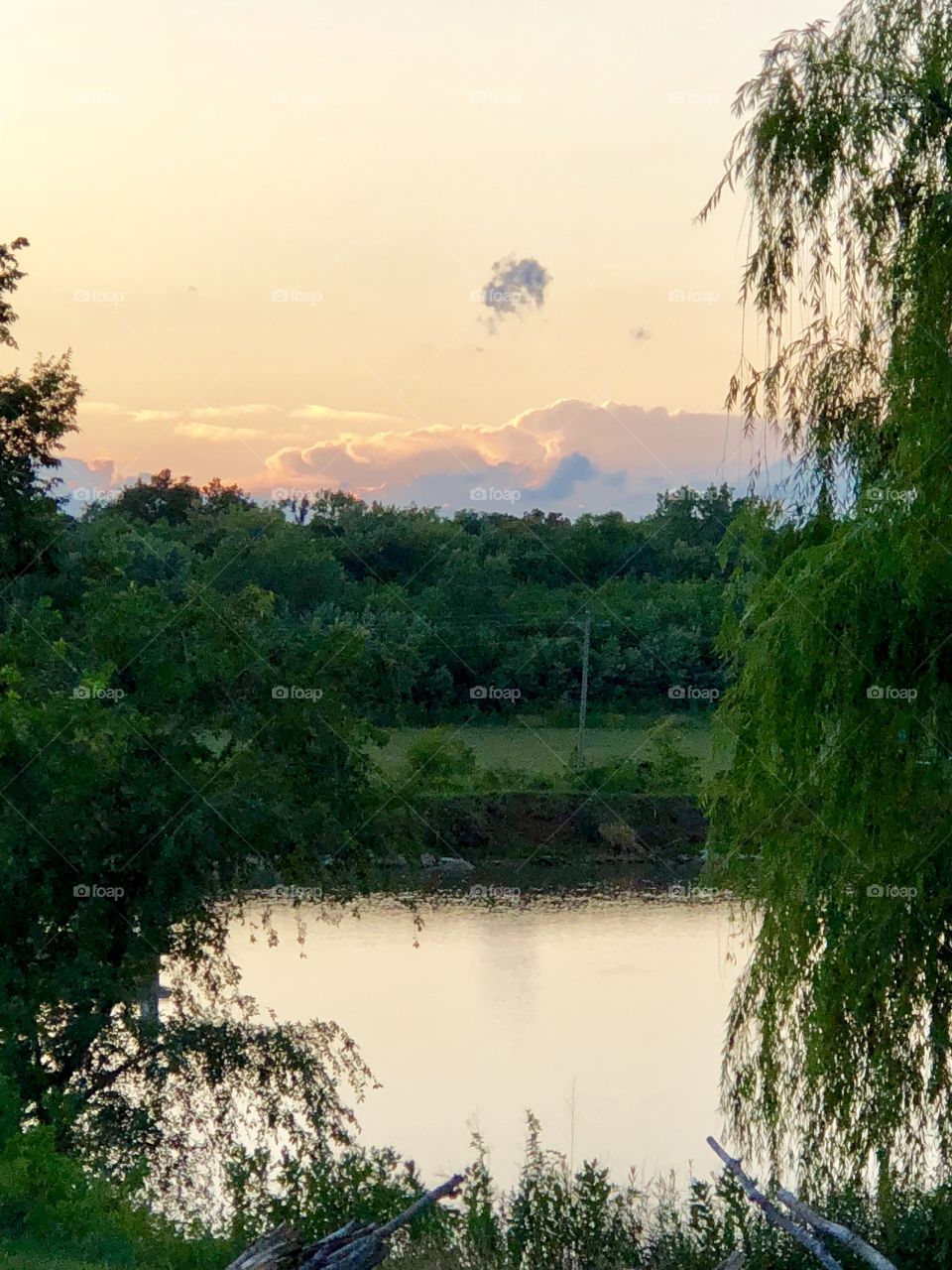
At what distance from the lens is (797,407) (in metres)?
7.60

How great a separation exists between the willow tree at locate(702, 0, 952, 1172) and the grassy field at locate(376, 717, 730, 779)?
22.2 metres

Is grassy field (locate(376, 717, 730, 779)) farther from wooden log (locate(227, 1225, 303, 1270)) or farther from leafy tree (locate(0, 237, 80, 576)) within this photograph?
wooden log (locate(227, 1225, 303, 1270))

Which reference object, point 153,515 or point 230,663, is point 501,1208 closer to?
point 230,663

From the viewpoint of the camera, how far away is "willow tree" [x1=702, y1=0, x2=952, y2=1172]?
6.85 meters

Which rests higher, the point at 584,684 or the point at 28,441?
the point at 28,441

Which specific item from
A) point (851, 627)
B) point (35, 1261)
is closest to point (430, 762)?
point (851, 627)

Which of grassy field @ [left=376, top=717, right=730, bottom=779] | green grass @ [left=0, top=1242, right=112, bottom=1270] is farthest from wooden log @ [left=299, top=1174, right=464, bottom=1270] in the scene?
grassy field @ [left=376, top=717, right=730, bottom=779]

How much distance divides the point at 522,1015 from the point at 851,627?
1223cm

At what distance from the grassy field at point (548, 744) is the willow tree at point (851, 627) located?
22.2 m

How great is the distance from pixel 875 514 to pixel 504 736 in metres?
30.1

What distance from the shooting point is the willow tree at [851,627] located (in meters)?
6.85

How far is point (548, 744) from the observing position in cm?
3503

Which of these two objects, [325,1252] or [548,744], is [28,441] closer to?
[325,1252]

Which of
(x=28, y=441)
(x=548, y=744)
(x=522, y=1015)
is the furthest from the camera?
(x=548, y=744)
